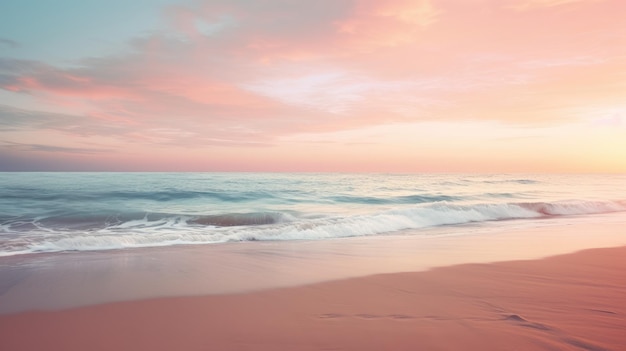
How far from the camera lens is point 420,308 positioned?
14.1 ft

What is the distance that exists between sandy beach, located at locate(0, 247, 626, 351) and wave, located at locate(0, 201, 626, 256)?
561cm

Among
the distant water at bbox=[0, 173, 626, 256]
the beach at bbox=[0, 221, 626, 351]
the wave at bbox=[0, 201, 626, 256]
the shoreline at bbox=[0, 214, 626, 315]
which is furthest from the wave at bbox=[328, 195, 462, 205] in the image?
the beach at bbox=[0, 221, 626, 351]

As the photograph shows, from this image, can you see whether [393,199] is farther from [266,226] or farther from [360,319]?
[360,319]

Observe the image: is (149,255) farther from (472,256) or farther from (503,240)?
(503,240)

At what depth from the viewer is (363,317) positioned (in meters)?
3.97

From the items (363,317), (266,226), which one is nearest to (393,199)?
(266,226)

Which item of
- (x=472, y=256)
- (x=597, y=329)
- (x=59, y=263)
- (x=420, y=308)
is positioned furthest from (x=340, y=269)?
(x=59, y=263)

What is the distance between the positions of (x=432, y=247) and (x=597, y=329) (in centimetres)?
516

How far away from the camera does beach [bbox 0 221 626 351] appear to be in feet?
11.1

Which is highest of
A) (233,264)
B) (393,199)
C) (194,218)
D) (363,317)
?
(393,199)

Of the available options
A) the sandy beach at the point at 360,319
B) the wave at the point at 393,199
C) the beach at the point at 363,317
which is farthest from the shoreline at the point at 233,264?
the wave at the point at 393,199

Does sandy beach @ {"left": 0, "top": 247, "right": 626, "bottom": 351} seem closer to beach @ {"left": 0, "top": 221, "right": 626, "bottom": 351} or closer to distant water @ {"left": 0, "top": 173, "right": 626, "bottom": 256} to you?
beach @ {"left": 0, "top": 221, "right": 626, "bottom": 351}

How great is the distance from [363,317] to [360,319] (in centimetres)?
8

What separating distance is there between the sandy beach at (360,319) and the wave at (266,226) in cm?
561
